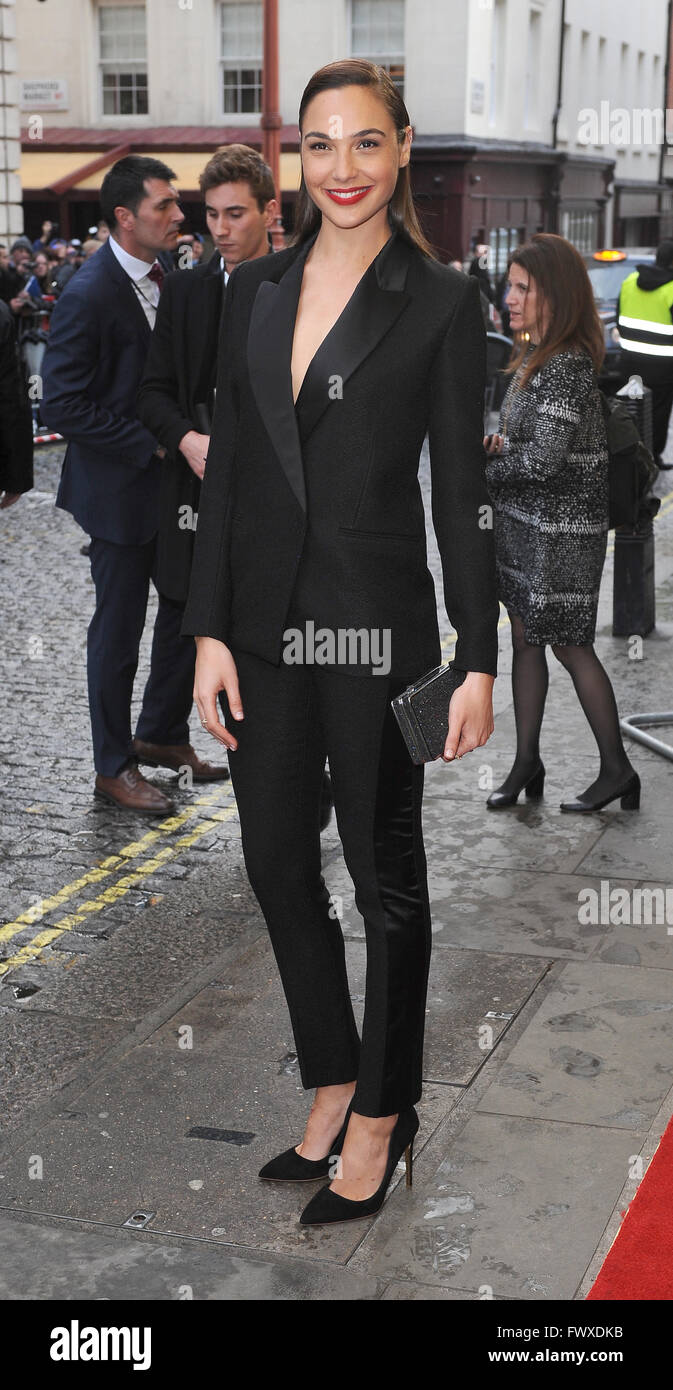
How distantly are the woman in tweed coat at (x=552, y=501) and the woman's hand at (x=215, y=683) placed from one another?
8.51ft

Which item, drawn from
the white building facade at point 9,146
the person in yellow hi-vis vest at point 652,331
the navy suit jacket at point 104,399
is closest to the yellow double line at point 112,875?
the navy suit jacket at point 104,399

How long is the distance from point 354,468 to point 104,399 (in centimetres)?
313

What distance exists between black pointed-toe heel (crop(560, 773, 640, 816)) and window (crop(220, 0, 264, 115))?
91.0 ft

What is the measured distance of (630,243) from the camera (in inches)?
1779

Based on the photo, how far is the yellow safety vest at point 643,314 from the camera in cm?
1386

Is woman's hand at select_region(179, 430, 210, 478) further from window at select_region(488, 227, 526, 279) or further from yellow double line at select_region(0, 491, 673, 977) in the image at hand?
window at select_region(488, 227, 526, 279)

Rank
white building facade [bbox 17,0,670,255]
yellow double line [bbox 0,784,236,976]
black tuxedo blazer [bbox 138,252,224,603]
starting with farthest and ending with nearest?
white building facade [bbox 17,0,670,255] < black tuxedo blazer [bbox 138,252,224,603] < yellow double line [bbox 0,784,236,976]

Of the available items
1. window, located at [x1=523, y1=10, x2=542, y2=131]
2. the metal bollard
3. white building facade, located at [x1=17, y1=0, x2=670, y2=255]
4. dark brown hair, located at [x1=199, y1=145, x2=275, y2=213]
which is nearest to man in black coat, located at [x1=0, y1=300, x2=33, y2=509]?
dark brown hair, located at [x1=199, y1=145, x2=275, y2=213]

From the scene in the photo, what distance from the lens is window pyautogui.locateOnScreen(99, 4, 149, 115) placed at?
104ft

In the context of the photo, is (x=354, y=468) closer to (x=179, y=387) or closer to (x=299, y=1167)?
(x=299, y=1167)

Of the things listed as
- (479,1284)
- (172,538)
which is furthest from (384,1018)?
(172,538)

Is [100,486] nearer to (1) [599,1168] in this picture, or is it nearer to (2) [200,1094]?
(2) [200,1094]

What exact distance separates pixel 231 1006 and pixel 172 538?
1733 mm
